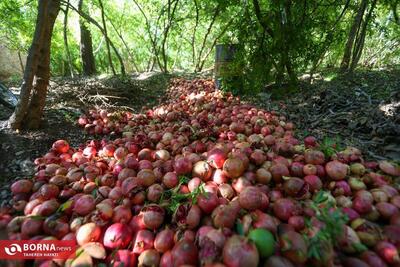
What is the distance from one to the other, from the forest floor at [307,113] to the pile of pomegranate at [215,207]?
0.40m

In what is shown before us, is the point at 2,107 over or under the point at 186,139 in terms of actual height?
over

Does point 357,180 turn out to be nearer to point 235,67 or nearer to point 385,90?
point 385,90

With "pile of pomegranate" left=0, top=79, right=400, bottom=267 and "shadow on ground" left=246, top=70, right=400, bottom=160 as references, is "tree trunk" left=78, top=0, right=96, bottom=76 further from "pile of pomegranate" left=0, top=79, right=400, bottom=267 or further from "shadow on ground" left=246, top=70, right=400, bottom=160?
"pile of pomegranate" left=0, top=79, right=400, bottom=267

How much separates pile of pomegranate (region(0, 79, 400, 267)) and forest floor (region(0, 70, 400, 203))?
0.40m

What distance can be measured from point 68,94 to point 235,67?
9.27 ft

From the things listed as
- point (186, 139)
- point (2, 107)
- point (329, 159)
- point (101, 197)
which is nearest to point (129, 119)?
point (186, 139)

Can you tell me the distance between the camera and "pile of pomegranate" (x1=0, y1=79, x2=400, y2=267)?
127cm

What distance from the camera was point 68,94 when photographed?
14.7 ft

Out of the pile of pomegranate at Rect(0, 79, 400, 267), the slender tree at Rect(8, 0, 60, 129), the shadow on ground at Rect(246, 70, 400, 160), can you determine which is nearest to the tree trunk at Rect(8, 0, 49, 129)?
the slender tree at Rect(8, 0, 60, 129)

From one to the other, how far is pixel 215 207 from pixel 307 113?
2.56 m

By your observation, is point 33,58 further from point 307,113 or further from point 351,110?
point 351,110

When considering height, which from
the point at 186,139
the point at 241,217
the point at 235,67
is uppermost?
the point at 235,67

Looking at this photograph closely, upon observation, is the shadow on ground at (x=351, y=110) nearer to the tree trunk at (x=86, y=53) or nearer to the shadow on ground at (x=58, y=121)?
the shadow on ground at (x=58, y=121)

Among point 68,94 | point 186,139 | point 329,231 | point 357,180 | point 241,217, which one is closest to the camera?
point 329,231
